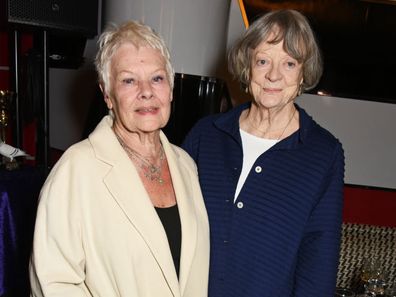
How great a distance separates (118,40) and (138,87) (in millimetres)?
147

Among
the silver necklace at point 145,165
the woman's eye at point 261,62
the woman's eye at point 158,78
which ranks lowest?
the silver necklace at point 145,165

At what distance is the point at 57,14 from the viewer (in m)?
2.78

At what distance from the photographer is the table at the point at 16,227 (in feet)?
7.59

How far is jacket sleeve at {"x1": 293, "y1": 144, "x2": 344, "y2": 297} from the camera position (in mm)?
1400

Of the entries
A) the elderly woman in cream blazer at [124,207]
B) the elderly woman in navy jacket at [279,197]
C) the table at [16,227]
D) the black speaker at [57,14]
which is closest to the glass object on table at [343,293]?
the elderly woman in navy jacket at [279,197]

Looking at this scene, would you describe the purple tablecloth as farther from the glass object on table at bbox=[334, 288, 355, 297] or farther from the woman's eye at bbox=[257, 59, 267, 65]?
the glass object on table at bbox=[334, 288, 355, 297]

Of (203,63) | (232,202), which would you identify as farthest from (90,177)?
(203,63)

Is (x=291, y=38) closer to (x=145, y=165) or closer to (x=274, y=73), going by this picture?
(x=274, y=73)

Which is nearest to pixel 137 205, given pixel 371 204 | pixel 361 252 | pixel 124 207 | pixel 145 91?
pixel 124 207

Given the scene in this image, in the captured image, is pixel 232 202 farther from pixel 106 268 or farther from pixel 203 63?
pixel 203 63

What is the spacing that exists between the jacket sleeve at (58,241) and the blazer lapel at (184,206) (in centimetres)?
29

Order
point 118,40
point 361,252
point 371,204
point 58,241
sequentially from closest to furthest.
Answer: point 58,241
point 118,40
point 361,252
point 371,204

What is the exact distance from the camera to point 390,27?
357 cm

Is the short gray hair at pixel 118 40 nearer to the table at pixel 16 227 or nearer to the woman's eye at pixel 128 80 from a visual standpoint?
the woman's eye at pixel 128 80
